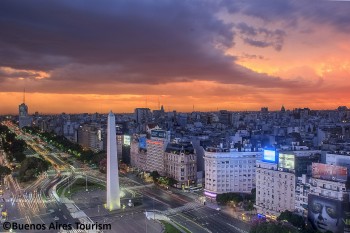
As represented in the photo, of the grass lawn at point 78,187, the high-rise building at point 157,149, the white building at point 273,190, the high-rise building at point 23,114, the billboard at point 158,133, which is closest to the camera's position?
the white building at point 273,190

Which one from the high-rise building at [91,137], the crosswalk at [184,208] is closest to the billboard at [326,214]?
the crosswalk at [184,208]

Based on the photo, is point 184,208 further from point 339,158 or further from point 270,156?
point 339,158

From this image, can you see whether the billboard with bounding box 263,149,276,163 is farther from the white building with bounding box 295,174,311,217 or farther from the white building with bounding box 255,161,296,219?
the white building with bounding box 295,174,311,217

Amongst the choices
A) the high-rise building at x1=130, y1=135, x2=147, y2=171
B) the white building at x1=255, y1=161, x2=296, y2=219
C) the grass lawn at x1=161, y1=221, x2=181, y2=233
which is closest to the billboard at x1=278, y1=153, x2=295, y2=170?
the white building at x1=255, y1=161, x2=296, y2=219

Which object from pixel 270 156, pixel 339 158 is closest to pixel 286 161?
pixel 270 156

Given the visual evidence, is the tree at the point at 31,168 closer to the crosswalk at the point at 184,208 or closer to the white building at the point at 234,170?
the crosswalk at the point at 184,208

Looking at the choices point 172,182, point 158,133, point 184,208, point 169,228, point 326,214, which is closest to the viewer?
point 326,214
